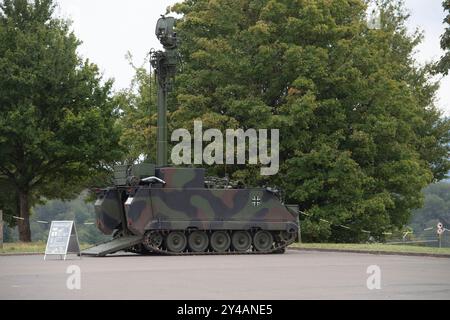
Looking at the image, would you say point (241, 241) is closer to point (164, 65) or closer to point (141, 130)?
point (164, 65)

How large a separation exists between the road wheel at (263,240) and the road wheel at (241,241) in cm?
22

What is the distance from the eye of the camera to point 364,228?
46.8 m

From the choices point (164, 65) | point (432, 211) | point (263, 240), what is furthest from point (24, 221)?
point (432, 211)

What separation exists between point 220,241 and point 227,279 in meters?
12.7

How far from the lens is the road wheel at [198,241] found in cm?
3070

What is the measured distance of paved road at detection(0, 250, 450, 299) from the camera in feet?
50.3

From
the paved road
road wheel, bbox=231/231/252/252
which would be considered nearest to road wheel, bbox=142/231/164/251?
road wheel, bbox=231/231/252/252

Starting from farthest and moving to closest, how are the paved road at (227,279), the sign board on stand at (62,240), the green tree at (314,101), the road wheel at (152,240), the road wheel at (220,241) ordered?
1. the green tree at (314,101)
2. the road wheel at (220,241)
3. the road wheel at (152,240)
4. the sign board on stand at (62,240)
5. the paved road at (227,279)

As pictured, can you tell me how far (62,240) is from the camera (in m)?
26.9

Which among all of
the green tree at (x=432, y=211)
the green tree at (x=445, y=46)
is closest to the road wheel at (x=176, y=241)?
the green tree at (x=445, y=46)

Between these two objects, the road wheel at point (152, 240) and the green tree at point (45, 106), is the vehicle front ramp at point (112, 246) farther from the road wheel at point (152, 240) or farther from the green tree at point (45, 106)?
the green tree at point (45, 106)
